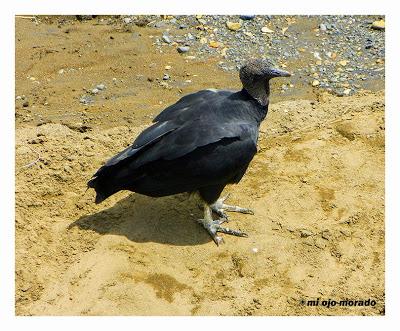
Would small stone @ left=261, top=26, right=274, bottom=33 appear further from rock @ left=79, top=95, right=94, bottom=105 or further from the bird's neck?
the bird's neck

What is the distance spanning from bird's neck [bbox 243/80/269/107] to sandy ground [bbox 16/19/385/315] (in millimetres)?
1110

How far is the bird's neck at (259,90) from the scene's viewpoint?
5.71m

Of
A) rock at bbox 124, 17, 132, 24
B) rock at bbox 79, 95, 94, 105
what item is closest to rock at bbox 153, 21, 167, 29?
rock at bbox 124, 17, 132, 24

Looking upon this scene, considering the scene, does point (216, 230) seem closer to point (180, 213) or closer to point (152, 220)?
point (180, 213)

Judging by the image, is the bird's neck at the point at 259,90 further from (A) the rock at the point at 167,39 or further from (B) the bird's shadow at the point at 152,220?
(A) the rock at the point at 167,39

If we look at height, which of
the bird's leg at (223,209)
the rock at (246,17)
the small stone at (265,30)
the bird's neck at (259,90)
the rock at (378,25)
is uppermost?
the rock at (378,25)

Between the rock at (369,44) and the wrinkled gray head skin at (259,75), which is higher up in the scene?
the rock at (369,44)

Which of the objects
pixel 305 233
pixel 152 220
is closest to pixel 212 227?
pixel 152 220

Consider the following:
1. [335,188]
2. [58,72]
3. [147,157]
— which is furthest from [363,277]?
[58,72]

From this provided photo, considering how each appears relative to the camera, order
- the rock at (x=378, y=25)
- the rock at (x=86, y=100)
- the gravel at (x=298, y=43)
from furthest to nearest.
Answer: the rock at (x=378, y=25), the gravel at (x=298, y=43), the rock at (x=86, y=100)

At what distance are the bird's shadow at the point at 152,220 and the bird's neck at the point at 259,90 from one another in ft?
4.51

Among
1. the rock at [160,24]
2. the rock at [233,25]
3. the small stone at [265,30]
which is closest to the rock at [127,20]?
the rock at [160,24]

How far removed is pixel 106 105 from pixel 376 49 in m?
4.12

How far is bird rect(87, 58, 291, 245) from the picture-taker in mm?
5320
